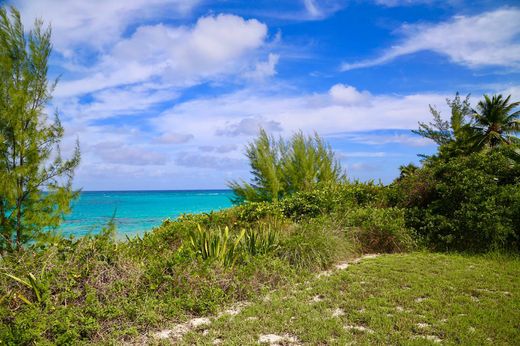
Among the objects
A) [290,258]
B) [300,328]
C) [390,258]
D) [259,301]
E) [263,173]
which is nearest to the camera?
[300,328]

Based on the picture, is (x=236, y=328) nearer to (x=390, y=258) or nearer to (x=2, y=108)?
(x=390, y=258)

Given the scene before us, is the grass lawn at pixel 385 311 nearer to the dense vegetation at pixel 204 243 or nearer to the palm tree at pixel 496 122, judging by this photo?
the dense vegetation at pixel 204 243

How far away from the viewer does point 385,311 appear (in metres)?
4.82

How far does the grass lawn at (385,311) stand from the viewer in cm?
410

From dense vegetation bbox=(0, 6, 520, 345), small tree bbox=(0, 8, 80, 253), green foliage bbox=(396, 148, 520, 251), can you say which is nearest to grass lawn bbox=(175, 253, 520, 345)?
dense vegetation bbox=(0, 6, 520, 345)

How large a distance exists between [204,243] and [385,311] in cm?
336

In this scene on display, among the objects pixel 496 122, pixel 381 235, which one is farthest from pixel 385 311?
pixel 496 122

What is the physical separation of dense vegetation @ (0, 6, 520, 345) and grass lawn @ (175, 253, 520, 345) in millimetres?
90

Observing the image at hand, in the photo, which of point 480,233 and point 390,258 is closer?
point 390,258

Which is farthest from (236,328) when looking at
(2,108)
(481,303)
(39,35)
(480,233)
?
(39,35)

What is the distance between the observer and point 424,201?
10805 millimetres

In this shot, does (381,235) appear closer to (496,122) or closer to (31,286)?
(31,286)

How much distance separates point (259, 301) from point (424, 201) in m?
7.49

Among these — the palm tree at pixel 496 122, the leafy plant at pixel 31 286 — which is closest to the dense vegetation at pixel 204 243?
the leafy plant at pixel 31 286
